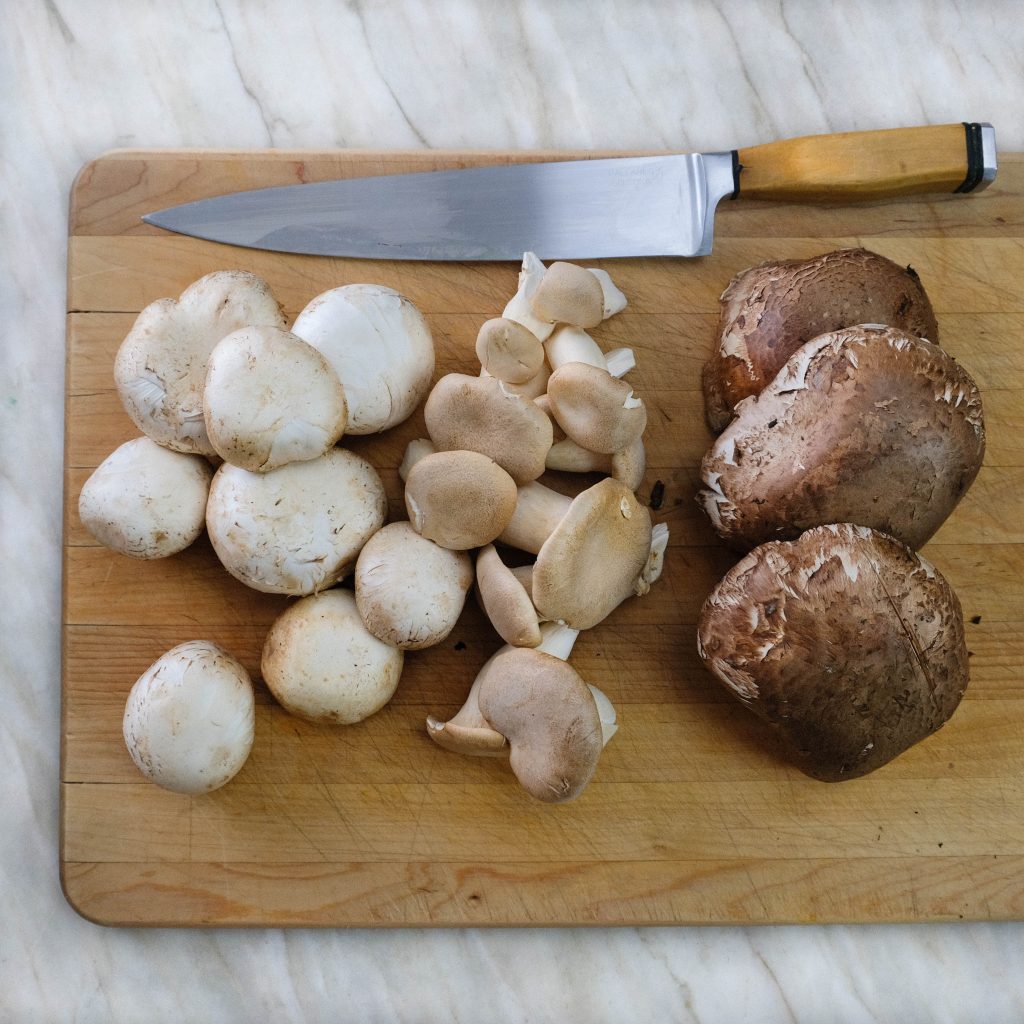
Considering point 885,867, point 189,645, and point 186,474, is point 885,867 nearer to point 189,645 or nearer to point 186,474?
point 189,645

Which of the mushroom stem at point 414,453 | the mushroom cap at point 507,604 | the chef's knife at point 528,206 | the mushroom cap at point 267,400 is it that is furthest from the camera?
the chef's knife at point 528,206

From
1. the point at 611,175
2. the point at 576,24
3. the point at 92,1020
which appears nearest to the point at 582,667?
the point at 611,175

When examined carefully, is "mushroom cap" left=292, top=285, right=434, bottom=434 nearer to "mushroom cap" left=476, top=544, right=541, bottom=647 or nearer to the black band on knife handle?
"mushroom cap" left=476, top=544, right=541, bottom=647

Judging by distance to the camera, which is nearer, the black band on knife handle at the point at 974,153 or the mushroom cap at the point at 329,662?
the mushroom cap at the point at 329,662

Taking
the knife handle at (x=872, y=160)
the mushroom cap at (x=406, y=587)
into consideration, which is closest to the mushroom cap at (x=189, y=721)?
the mushroom cap at (x=406, y=587)

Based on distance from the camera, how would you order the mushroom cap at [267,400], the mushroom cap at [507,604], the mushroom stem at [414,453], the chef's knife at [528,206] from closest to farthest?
1. the mushroom cap at [267,400]
2. the mushroom cap at [507,604]
3. the mushroom stem at [414,453]
4. the chef's knife at [528,206]

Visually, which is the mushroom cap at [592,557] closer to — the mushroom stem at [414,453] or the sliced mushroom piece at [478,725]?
the sliced mushroom piece at [478,725]

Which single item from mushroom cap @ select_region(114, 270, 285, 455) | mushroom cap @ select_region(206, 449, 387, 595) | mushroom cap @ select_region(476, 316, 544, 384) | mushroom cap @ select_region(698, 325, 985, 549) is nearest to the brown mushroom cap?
mushroom cap @ select_region(698, 325, 985, 549)
